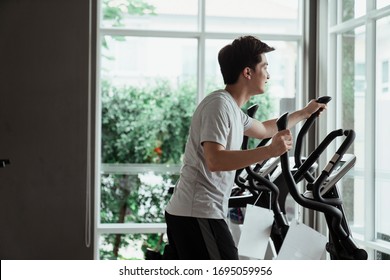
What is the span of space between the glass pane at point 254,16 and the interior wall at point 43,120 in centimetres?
101

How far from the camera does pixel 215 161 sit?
2260mm

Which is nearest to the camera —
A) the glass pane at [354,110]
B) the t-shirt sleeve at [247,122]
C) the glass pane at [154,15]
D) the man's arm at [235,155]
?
the man's arm at [235,155]

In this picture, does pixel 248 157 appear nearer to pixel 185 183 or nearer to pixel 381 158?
pixel 185 183

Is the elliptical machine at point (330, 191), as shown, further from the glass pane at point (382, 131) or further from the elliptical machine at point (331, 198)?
the glass pane at point (382, 131)

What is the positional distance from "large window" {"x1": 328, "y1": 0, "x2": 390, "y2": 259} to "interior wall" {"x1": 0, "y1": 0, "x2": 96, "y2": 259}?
6.49ft

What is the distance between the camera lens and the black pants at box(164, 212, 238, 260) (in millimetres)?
2346

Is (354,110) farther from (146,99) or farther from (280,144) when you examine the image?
(280,144)

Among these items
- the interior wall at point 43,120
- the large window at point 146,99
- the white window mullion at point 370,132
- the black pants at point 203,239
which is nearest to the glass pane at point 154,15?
the large window at point 146,99

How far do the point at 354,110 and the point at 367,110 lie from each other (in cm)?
31

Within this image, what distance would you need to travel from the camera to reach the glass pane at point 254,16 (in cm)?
534

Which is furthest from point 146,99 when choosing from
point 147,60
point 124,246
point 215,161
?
point 215,161

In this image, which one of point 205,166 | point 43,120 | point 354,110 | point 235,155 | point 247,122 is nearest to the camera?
point 235,155

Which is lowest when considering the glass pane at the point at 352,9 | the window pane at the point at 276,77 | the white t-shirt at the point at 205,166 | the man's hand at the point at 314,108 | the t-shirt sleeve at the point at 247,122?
the white t-shirt at the point at 205,166

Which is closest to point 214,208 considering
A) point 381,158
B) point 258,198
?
point 258,198
